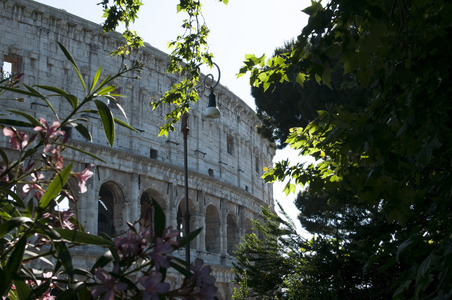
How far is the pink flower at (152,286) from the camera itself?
1.71 meters

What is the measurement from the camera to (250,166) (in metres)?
36.9

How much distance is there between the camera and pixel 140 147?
26.6 m

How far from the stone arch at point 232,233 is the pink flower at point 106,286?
1239 inches

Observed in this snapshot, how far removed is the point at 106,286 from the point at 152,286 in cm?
17

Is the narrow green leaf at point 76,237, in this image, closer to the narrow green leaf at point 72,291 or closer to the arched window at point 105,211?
the narrow green leaf at point 72,291

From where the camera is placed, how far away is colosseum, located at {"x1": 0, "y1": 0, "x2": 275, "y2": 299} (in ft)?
77.4

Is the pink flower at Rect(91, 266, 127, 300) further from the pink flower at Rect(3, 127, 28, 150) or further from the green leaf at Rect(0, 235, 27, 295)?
the pink flower at Rect(3, 127, 28, 150)

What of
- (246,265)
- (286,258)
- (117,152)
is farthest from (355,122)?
(117,152)

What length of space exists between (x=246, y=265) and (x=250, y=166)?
24467mm

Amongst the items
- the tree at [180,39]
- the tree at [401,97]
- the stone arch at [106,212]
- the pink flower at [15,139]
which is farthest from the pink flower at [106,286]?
the stone arch at [106,212]

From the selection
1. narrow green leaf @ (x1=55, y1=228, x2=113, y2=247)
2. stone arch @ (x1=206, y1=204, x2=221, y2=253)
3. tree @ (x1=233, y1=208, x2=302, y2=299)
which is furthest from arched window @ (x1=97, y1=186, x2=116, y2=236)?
narrow green leaf @ (x1=55, y1=228, x2=113, y2=247)

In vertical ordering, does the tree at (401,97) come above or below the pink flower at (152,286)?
above

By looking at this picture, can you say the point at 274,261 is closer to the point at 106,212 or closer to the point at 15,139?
the point at 15,139

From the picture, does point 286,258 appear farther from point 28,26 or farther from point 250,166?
point 250,166
